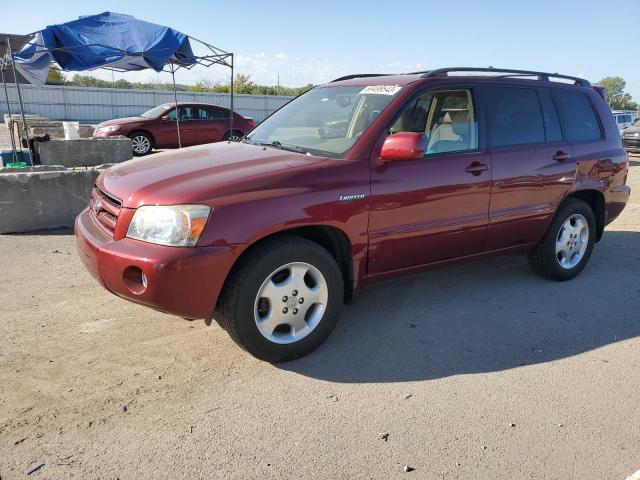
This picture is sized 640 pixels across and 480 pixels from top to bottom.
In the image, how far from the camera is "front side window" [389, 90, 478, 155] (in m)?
3.82

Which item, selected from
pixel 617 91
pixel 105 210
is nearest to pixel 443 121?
pixel 105 210

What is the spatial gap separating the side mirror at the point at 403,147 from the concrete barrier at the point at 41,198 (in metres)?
4.62

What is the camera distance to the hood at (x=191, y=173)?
Answer: 2.98 m

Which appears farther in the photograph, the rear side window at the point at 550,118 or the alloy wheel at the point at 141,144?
the alloy wheel at the point at 141,144

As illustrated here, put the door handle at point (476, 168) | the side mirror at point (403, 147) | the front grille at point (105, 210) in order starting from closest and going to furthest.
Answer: the front grille at point (105, 210)
the side mirror at point (403, 147)
the door handle at point (476, 168)

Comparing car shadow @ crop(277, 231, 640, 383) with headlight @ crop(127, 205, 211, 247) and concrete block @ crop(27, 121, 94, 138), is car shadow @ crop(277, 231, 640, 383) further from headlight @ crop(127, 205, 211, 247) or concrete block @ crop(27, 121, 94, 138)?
concrete block @ crop(27, 121, 94, 138)

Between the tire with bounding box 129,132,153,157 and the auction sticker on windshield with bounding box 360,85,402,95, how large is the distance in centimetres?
1234

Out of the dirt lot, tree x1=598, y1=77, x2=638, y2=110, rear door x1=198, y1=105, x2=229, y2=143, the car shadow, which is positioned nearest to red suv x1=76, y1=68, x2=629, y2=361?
the car shadow

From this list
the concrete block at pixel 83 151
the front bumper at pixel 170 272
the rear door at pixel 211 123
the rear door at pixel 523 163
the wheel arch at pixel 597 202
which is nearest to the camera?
the front bumper at pixel 170 272

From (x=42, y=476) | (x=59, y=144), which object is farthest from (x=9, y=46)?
(x=42, y=476)

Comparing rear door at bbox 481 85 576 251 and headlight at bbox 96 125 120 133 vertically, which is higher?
rear door at bbox 481 85 576 251

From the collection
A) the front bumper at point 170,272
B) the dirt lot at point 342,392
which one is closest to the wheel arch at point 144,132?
the dirt lot at point 342,392

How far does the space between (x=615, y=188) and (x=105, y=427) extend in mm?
5009

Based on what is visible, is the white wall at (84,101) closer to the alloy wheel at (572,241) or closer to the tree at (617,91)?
the alloy wheel at (572,241)
